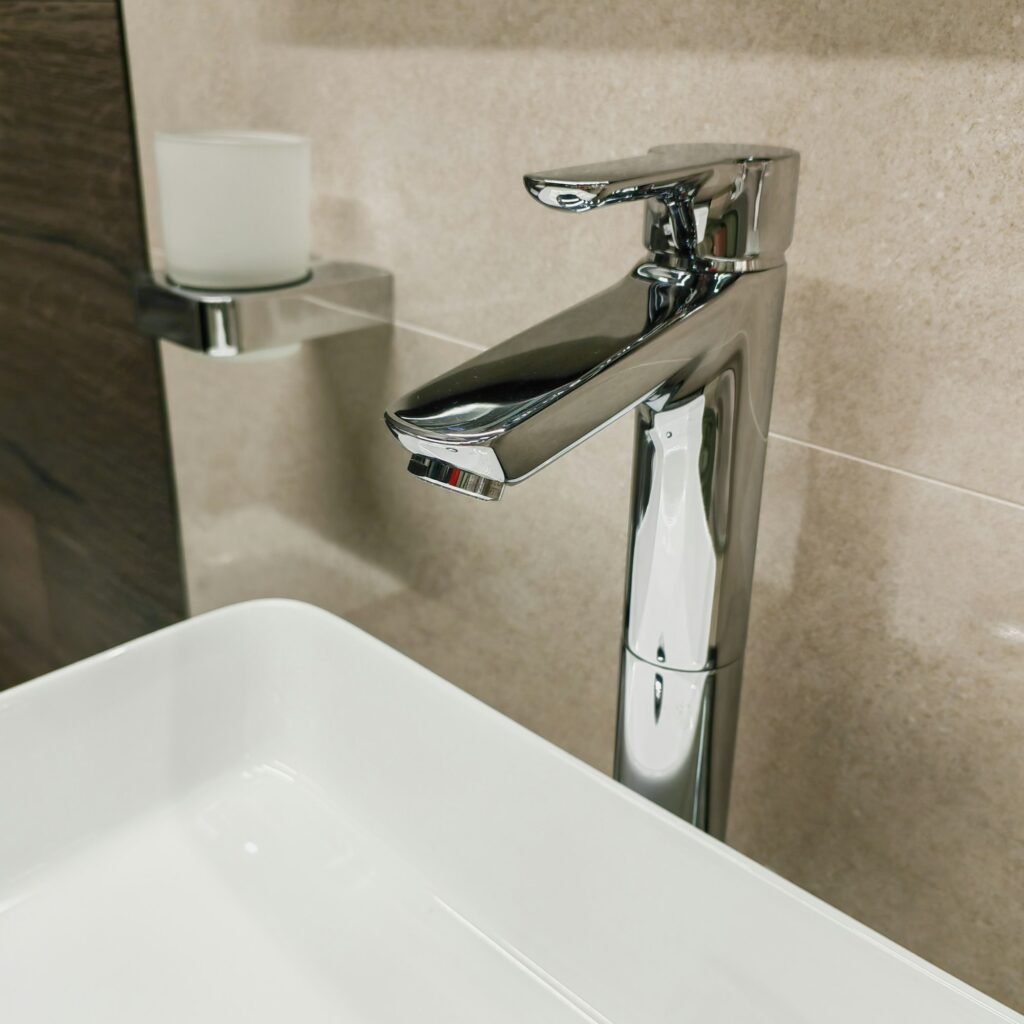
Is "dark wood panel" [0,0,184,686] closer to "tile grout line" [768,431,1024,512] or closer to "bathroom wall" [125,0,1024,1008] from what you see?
"bathroom wall" [125,0,1024,1008]

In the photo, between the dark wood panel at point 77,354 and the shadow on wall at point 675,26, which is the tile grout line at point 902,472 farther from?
the dark wood panel at point 77,354

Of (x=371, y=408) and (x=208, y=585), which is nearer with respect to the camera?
(x=371, y=408)

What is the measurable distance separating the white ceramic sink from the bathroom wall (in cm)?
10

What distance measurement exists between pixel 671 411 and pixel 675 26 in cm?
17

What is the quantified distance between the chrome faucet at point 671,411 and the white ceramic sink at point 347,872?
44 millimetres

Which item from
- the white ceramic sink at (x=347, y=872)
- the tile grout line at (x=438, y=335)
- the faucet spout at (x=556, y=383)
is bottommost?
the white ceramic sink at (x=347, y=872)

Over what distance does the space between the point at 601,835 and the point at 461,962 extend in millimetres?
80

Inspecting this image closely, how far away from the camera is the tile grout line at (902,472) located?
389mm

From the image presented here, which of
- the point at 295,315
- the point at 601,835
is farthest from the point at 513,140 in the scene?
the point at 601,835

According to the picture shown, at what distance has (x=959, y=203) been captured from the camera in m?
0.37

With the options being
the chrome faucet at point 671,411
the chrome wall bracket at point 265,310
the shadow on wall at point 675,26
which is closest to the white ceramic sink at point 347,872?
the chrome faucet at point 671,411

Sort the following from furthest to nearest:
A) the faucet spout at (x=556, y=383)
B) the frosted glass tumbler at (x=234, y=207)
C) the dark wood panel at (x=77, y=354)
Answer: the dark wood panel at (x=77, y=354) → the frosted glass tumbler at (x=234, y=207) → the faucet spout at (x=556, y=383)

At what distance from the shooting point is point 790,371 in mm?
435

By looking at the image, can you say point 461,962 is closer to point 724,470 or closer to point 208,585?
point 724,470
